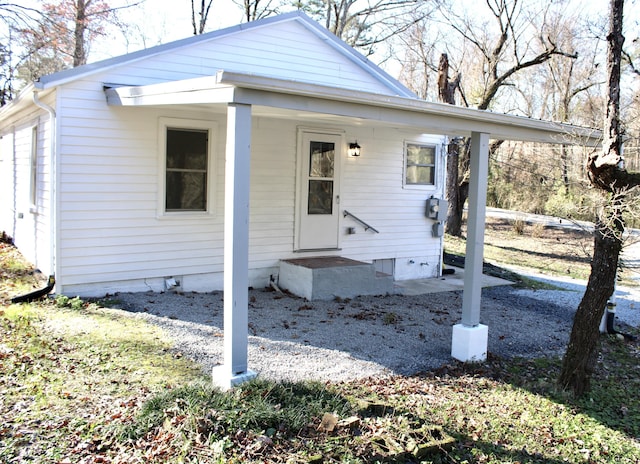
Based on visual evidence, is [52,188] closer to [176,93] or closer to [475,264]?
[176,93]

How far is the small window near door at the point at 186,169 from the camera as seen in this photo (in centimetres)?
784

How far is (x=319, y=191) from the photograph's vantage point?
30.2 ft

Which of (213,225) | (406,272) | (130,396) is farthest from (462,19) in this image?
(130,396)

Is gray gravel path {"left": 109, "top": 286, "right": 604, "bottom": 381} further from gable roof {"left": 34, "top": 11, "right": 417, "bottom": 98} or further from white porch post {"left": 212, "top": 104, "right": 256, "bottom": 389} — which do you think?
gable roof {"left": 34, "top": 11, "right": 417, "bottom": 98}

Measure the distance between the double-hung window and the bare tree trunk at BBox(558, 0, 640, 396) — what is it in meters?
5.12

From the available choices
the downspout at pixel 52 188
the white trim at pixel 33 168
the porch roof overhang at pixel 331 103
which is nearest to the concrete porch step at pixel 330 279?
the porch roof overhang at pixel 331 103

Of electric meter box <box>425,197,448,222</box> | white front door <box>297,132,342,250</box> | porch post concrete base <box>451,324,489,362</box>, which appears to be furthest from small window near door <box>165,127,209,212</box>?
electric meter box <box>425,197,448,222</box>

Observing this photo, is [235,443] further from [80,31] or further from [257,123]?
[80,31]

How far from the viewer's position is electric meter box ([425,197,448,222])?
34.5 feet

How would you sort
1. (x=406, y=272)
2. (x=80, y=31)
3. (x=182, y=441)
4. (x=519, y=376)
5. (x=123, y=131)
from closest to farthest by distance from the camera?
(x=182, y=441), (x=519, y=376), (x=123, y=131), (x=406, y=272), (x=80, y=31)

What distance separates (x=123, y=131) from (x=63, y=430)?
15.3ft

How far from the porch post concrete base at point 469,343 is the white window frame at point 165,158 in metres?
4.06

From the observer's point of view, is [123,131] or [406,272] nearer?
[123,131]

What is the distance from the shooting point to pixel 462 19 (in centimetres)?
1856
